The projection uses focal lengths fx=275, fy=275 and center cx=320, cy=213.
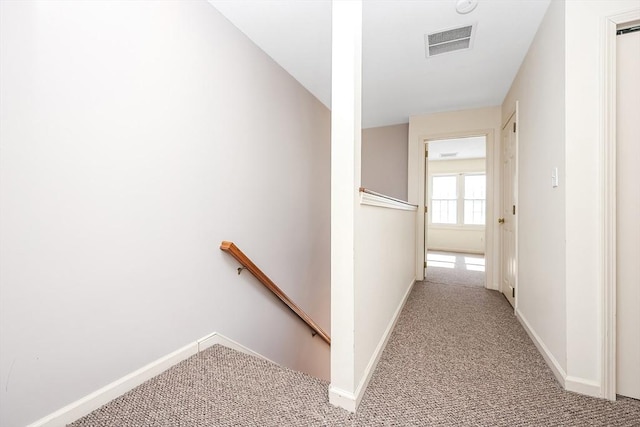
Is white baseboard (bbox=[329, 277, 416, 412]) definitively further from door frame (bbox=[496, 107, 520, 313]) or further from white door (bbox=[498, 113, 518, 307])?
white door (bbox=[498, 113, 518, 307])

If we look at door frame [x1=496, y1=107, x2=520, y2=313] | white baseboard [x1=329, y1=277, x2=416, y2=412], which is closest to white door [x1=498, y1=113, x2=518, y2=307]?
door frame [x1=496, y1=107, x2=520, y2=313]

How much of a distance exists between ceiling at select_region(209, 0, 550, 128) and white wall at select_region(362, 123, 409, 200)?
94cm

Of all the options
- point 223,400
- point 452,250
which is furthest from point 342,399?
point 452,250

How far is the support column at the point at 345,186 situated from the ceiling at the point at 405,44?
2.73ft

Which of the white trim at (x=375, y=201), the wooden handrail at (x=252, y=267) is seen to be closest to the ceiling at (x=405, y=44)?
the white trim at (x=375, y=201)

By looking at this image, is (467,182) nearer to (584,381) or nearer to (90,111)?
(584,381)

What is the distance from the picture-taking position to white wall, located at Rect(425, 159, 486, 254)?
22.6ft

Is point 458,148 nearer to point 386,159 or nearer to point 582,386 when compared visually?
point 386,159

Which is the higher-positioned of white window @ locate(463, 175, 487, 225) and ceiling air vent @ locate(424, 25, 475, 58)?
ceiling air vent @ locate(424, 25, 475, 58)

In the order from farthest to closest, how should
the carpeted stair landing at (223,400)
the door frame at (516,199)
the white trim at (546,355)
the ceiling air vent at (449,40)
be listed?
the door frame at (516,199) → the ceiling air vent at (449,40) → the white trim at (546,355) → the carpeted stair landing at (223,400)

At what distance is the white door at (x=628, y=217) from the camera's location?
1.32 meters

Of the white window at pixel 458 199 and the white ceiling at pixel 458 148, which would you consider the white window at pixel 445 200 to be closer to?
the white window at pixel 458 199

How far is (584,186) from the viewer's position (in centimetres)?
137

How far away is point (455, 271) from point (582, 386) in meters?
3.32
